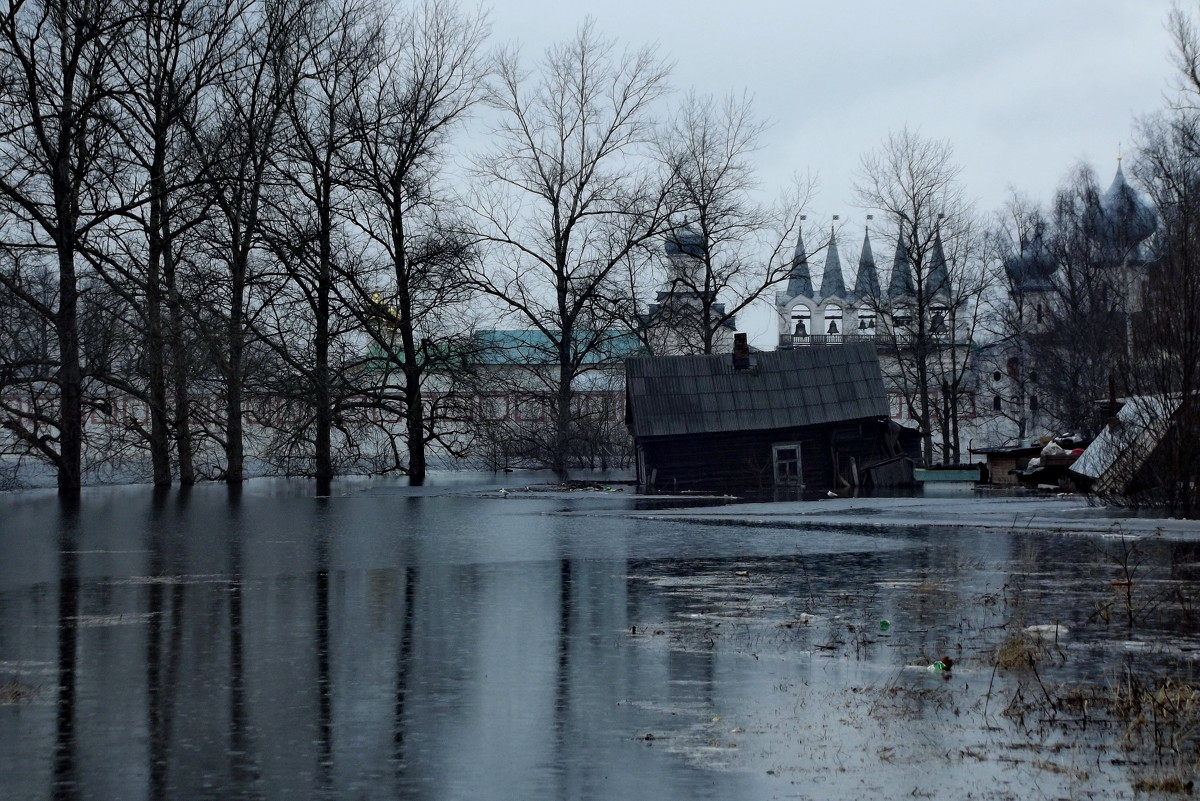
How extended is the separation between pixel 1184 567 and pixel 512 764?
10.1 m

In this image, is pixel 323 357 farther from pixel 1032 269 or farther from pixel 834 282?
pixel 834 282

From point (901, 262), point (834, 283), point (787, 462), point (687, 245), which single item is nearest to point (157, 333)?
point (787, 462)

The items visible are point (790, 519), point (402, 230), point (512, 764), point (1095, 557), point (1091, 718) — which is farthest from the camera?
point (402, 230)

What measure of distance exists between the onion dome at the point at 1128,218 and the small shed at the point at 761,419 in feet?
69.7

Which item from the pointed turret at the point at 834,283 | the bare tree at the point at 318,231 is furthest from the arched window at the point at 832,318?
the bare tree at the point at 318,231

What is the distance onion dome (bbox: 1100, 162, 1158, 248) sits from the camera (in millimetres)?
60562

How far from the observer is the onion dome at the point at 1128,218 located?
2384 inches

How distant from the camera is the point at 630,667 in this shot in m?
8.20

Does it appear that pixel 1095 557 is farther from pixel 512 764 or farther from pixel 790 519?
pixel 512 764

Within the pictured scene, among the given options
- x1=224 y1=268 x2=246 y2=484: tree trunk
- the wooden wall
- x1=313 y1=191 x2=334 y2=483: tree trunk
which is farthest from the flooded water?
the wooden wall

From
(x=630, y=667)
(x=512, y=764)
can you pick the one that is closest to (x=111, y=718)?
(x=512, y=764)

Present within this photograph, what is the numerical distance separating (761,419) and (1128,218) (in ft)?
95.9

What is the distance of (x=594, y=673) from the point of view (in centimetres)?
805

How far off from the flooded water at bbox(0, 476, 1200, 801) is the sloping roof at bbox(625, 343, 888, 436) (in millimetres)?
26037
